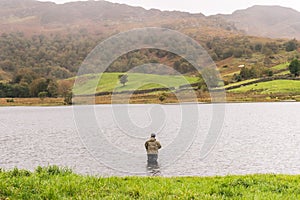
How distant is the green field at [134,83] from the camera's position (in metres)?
166

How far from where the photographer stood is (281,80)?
145625 millimetres

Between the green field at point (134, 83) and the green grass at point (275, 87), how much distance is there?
1003 inches

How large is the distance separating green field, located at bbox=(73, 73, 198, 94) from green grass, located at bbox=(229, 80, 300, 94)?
25483 millimetres

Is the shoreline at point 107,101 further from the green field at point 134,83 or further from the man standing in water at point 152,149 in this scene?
the man standing in water at point 152,149

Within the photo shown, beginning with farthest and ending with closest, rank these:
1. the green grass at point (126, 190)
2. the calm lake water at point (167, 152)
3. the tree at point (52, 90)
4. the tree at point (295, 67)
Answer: the tree at point (52, 90)
the tree at point (295, 67)
the calm lake water at point (167, 152)
the green grass at point (126, 190)

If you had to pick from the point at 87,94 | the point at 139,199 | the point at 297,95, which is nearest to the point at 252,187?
the point at 139,199

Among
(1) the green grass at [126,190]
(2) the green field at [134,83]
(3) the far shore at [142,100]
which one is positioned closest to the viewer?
(1) the green grass at [126,190]

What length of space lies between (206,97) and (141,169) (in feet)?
401

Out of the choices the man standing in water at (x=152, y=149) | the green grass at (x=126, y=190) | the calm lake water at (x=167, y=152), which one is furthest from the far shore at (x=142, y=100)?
the green grass at (x=126, y=190)

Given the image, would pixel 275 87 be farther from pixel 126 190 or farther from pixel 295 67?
pixel 126 190

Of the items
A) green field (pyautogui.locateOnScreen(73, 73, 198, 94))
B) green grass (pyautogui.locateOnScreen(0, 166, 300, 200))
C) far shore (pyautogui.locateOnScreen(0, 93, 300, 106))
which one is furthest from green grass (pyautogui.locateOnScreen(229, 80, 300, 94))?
green grass (pyautogui.locateOnScreen(0, 166, 300, 200))

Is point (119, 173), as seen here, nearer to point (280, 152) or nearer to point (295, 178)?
point (295, 178)

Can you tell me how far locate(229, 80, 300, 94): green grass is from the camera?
132375 millimetres

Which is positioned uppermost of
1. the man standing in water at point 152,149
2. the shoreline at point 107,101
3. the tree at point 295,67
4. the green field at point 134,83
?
the tree at point 295,67
